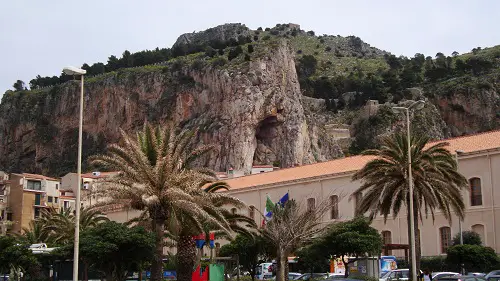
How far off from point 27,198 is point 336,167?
48195 mm

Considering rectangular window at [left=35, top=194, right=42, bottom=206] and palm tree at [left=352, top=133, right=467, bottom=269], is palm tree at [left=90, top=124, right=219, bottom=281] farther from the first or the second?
rectangular window at [left=35, top=194, right=42, bottom=206]

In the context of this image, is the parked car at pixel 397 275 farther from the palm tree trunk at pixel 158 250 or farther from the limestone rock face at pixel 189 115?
the limestone rock face at pixel 189 115

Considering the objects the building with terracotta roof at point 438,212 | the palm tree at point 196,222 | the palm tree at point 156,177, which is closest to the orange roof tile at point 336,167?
the building with terracotta roof at point 438,212

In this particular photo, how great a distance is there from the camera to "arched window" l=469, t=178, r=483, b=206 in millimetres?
46938

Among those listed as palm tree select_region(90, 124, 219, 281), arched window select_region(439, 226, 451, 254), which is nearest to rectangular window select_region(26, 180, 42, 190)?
arched window select_region(439, 226, 451, 254)

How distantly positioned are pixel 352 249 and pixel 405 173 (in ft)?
18.5

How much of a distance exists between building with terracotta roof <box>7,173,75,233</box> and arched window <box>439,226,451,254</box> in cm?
5500

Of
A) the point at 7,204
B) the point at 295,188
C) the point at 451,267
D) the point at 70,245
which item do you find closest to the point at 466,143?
the point at 451,267

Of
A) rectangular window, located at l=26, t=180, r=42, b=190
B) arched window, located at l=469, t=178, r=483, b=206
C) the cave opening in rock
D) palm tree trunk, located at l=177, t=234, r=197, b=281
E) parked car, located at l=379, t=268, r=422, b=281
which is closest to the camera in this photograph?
palm tree trunk, located at l=177, t=234, r=197, b=281

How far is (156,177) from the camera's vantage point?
3039 centimetres

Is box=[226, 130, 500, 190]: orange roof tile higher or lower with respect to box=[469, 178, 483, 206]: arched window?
higher

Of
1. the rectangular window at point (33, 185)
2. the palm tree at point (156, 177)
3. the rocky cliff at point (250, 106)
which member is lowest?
the palm tree at point (156, 177)

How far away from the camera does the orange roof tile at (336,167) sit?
48250 mm

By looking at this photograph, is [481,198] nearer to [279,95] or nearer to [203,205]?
[203,205]
